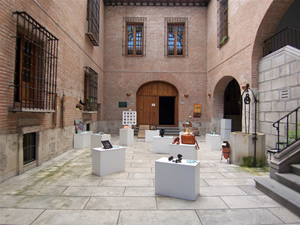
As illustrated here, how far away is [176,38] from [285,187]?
11.4 m

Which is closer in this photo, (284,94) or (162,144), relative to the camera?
(284,94)

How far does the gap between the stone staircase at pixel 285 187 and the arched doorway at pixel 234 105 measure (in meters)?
9.38

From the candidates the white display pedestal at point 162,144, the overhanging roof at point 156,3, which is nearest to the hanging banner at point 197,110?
the overhanging roof at point 156,3

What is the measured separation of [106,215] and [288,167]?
318 centimetres

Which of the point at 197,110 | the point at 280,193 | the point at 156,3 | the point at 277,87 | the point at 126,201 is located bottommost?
the point at 126,201

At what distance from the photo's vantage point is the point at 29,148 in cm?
520

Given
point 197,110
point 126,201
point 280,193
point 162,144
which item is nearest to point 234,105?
point 197,110

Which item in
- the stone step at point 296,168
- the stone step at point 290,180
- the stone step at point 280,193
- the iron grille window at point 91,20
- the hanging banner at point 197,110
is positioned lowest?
the stone step at point 280,193

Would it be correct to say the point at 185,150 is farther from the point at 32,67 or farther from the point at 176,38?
the point at 176,38

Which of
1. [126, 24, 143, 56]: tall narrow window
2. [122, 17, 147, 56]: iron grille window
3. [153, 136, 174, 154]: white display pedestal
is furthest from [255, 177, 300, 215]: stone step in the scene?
[126, 24, 143, 56]: tall narrow window

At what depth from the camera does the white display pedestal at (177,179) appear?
11.0 feet

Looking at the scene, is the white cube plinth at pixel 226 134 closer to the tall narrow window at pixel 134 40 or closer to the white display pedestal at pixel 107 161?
the tall narrow window at pixel 134 40

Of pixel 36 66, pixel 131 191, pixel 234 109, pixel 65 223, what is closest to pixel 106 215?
pixel 65 223

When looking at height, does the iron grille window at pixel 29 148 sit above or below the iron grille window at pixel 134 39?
below
